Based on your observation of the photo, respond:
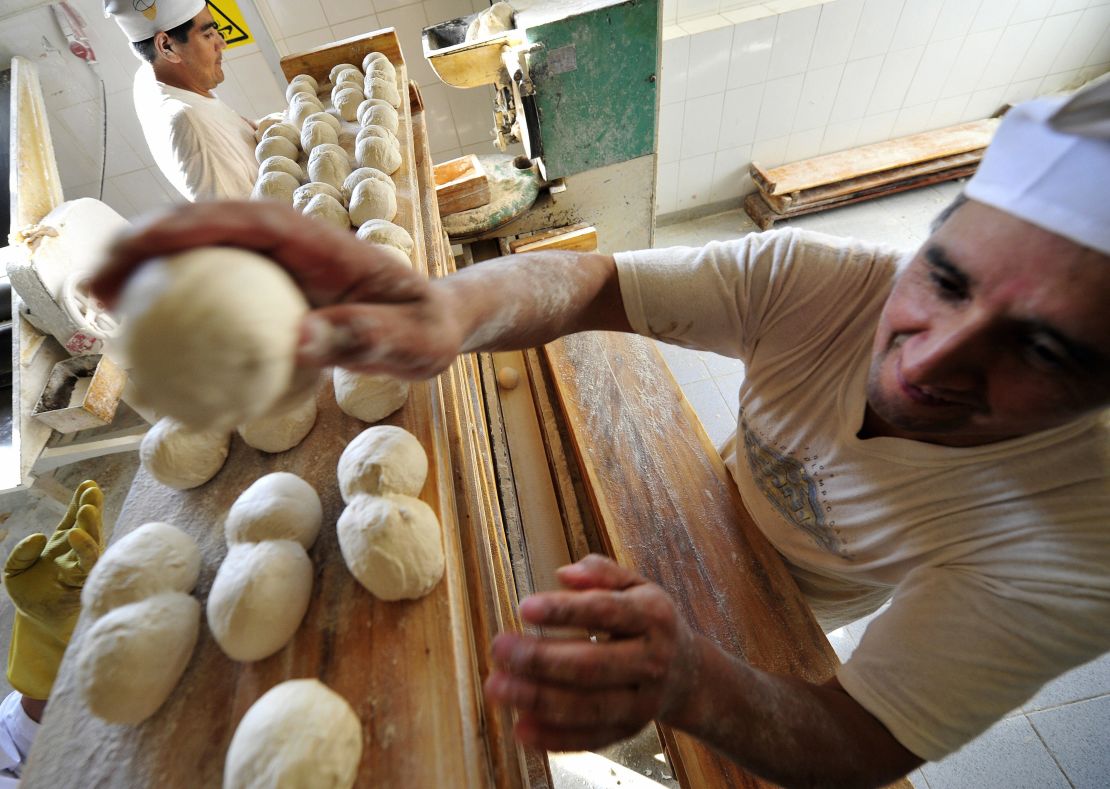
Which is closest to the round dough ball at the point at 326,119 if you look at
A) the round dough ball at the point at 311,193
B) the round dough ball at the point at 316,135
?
the round dough ball at the point at 316,135

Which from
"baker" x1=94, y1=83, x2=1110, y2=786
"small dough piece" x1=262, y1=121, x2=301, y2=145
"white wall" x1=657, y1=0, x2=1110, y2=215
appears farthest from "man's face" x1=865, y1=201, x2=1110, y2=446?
"white wall" x1=657, y1=0, x2=1110, y2=215

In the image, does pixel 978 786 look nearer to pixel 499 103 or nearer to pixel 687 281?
pixel 687 281

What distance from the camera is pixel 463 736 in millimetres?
610

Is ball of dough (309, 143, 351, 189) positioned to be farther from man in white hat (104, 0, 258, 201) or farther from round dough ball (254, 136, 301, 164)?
man in white hat (104, 0, 258, 201)

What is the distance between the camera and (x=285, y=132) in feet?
6.10

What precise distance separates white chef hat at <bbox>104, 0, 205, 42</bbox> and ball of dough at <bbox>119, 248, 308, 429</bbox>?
2744 mm

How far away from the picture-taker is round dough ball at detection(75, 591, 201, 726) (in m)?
0.63

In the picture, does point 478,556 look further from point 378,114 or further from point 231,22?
point 231,22

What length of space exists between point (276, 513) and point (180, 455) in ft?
0.86

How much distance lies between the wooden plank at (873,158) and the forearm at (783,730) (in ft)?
14.4

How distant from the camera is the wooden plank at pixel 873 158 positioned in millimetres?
4199

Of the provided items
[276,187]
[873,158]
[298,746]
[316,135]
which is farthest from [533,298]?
[873,158]

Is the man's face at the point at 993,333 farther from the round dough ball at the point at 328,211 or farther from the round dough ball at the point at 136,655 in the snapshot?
the round dough ball at the point at 328,211

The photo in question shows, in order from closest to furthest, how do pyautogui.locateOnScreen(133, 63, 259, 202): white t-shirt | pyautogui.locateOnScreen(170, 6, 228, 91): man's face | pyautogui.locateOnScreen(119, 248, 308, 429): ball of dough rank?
pyautogui.locateOnScreen(119, 248, 308, 429): ball of dough
pyautogui.locateOnScreen(133, 63, 259, 202): white t-shirt
pyautogui.locateOnScreen(170, 6, 228, 91): man's face
